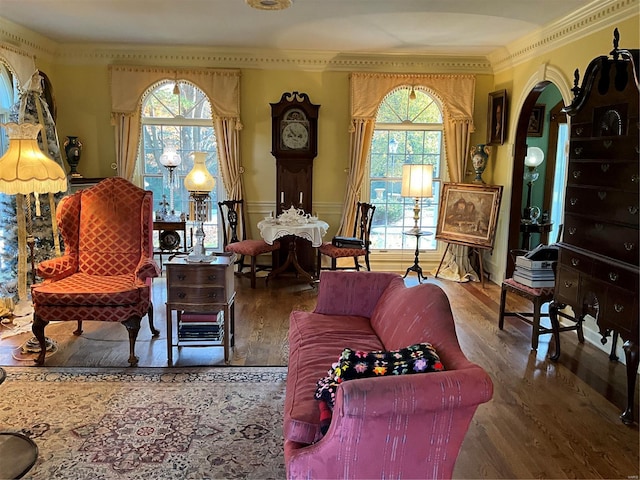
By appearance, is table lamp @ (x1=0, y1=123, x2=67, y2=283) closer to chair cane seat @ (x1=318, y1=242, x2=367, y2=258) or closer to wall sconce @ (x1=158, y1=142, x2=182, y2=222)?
wall sconce @ (x1=158, y1=142, x2=182, y2=222)

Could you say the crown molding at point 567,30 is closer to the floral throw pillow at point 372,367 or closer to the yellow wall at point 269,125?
the yellow wall at point 269,125

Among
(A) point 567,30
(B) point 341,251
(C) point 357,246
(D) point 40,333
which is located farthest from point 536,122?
(D) point 40,333

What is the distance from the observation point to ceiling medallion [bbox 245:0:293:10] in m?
3.99

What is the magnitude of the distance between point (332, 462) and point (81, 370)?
2383mm

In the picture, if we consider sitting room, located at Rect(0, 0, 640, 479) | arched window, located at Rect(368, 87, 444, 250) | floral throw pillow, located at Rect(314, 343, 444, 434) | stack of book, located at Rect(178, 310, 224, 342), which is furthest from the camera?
arched window, located at Rect(368, 87, 444, 250)

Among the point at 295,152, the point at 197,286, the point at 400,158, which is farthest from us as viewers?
the point at 400,158

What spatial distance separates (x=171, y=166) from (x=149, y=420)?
3.89 meters

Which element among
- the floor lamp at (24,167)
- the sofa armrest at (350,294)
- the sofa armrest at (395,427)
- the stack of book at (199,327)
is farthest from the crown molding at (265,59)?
the sofa armrest at (395,427)

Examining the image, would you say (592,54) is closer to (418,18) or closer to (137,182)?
(418,18)

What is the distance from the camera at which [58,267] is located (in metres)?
3.88

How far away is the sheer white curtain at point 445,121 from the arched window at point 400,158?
191mm

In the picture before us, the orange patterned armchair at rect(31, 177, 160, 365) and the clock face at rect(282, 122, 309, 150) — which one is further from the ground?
the clock face at rect(282, 122, 309, 150)

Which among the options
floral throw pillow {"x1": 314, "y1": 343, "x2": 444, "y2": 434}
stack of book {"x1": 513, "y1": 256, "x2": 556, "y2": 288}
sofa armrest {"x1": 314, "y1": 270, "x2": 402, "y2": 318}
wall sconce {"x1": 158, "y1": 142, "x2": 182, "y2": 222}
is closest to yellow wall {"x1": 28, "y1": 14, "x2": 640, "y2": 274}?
wall sconce {"x1": 158, "y1": 142, "x2": 182, "y2": 222}

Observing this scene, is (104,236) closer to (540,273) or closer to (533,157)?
(540,273)
